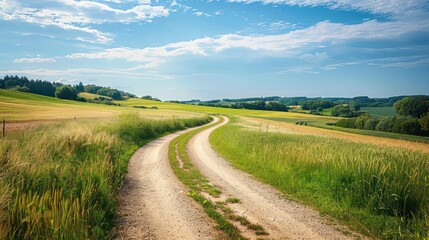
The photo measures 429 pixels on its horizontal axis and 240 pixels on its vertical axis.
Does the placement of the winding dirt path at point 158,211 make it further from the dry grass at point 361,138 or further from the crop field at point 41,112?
the crop field at point 41,112

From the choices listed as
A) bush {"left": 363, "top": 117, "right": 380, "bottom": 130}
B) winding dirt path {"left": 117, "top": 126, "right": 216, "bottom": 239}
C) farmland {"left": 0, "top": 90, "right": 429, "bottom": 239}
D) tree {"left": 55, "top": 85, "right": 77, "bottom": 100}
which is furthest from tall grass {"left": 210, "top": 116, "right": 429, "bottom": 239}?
tree {"left": 55, "top": 85, "right": 77, "bottom": 100}

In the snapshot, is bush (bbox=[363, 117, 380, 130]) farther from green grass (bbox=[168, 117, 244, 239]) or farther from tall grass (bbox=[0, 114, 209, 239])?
tall grass (bbox=[0, 114, 209, 239])

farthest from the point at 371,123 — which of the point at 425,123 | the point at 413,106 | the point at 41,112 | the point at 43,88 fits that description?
the point at 43,88

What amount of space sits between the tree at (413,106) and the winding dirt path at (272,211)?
71018 millimetres

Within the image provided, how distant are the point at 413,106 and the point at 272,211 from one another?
7669cm

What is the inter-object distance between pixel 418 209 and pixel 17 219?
11615mm

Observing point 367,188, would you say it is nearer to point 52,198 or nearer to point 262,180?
point 262,180

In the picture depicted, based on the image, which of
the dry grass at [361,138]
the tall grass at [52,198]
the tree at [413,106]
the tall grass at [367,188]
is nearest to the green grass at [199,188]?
the tall grass at [52,198]

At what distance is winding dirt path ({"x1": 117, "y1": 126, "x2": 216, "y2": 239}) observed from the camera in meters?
7.18

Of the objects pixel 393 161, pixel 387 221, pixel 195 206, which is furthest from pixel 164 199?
pixel 393 161

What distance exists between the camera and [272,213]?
8766 millimetres

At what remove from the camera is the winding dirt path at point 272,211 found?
7.43 meters

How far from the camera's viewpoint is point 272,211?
29.4 ft

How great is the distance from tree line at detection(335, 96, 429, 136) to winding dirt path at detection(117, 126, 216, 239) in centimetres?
5960
